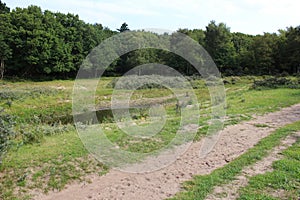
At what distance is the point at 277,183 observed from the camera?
6.14 metres

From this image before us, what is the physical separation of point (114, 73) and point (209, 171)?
159ft

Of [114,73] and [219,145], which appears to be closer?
[219,145]

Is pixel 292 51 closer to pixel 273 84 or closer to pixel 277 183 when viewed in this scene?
pixel 273 84

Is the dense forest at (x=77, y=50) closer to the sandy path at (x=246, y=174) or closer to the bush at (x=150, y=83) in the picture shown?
the bush at (x=150, y=83)

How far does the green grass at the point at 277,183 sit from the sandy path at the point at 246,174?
151 millimetres

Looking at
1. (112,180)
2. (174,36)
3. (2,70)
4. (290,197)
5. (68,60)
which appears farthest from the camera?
(174,36)

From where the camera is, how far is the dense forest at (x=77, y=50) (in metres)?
39.6

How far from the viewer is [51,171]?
7270 mm

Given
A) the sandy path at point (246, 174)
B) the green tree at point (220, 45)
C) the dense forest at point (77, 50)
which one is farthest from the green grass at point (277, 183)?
the green tree at point (220, 45)

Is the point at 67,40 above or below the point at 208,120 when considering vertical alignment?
above

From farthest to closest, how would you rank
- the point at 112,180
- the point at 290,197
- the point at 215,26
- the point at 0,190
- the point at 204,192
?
the point at 215,26 < the point at 112,180 < the point at 0,190 < the point at 204,192 < the point at 290,197

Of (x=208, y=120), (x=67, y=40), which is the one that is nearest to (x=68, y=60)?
(x=67, y=40)

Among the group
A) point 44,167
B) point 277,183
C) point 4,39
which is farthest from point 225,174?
point 4,39

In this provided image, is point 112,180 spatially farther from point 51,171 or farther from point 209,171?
point 209,171
